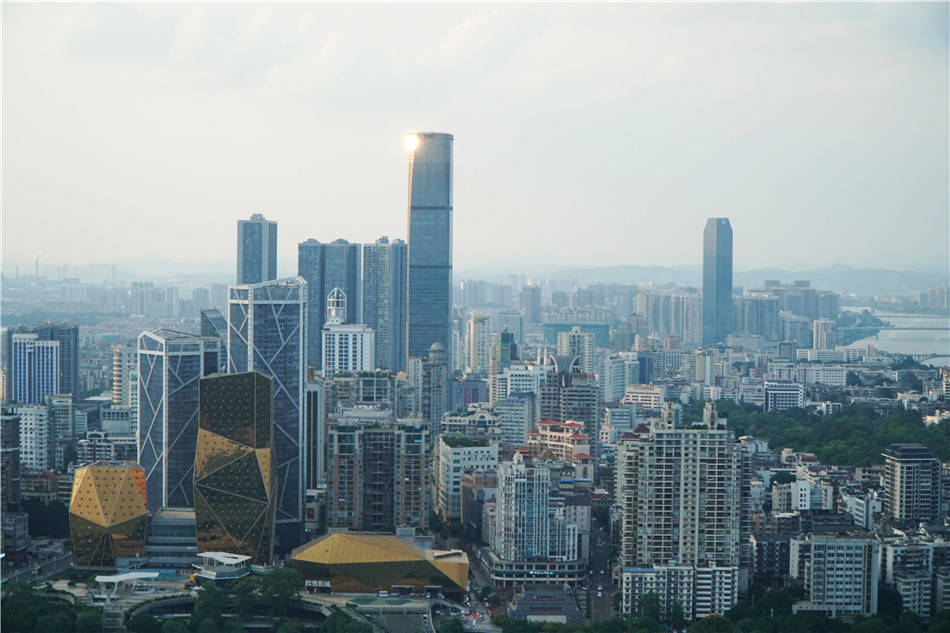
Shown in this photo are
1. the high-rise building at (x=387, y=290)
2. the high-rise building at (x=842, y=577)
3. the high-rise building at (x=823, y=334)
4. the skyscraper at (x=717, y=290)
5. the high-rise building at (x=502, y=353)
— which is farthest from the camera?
the high-rise building at (x=823, y=334)

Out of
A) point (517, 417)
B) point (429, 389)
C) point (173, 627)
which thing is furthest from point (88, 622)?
point (429, 389)

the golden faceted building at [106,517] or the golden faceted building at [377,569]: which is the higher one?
the golden faceted building at [106,517]

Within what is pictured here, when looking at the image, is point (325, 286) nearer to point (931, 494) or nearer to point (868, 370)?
point (868, 370)

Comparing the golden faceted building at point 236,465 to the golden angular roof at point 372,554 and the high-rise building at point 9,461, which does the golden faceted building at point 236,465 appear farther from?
the high-rise building at point 9,461

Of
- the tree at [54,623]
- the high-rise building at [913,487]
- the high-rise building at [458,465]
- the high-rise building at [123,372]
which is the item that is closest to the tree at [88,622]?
the tree at [54,623]

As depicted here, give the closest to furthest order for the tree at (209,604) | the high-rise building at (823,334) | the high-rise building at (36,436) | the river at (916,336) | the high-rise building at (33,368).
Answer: the tree at (209,604) → the high-rise building at (36,436) → the high-rise building at (33,368) → the river at (916,336) → the high-rise building at (823,334)

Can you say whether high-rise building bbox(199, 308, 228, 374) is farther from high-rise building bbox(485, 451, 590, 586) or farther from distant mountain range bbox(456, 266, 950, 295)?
distant mountain range bbox(456, 266, 950, 295)

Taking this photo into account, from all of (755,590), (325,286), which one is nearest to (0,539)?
(755,590)
